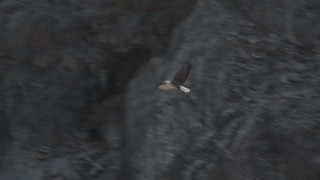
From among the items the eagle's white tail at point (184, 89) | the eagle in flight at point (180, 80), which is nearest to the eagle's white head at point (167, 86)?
the eagle in flight at point (180, 80)

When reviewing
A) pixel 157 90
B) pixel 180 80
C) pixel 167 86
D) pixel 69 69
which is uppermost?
pixel 180 80

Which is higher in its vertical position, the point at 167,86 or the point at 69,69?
Answer: the point at 167,86

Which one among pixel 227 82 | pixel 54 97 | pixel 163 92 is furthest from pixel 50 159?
pixel 227 82

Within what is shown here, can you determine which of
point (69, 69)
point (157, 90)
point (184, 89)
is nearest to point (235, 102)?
point (184, 89)

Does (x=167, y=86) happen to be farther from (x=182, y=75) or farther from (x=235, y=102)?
(x=235, y=102)

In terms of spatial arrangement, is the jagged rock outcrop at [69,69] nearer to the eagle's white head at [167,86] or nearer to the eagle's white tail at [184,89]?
the eagle's white head at [167,86]

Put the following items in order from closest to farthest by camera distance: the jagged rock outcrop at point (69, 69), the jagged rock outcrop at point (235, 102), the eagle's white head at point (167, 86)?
the jagged rock outcrop at point (235, 102), the eagle's white head at point (167, 86), the jagged rock outcrop at point (69, 69)

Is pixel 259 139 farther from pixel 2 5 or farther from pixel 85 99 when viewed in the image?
pixel 2 5
